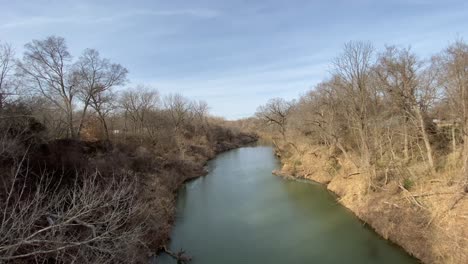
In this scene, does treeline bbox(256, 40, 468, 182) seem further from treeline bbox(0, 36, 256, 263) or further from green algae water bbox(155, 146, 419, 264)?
treeline bbox(0, 36, 256, 263)

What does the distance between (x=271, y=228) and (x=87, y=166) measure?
9.23m

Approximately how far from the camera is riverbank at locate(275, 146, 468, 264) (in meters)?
10.5

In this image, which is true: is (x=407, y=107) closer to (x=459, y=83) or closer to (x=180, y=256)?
(x=459, y=83)

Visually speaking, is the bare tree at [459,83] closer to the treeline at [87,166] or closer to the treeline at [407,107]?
the treeline at [407,107]

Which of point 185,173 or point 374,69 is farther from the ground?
point 374,69

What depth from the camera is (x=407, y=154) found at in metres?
→ 18.8

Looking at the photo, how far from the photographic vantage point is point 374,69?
57.0ft

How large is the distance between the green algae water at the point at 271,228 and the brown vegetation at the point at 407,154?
3.32ft

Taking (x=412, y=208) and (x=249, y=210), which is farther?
(x=249, y=210)

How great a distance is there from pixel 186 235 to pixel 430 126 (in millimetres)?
15998

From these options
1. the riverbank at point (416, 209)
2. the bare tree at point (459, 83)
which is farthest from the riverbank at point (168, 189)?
the bare tree at point (459, 83)

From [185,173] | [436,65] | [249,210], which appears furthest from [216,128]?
[436,65]

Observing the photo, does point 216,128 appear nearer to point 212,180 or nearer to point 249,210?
point 212,180

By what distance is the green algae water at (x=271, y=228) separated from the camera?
474 inches
